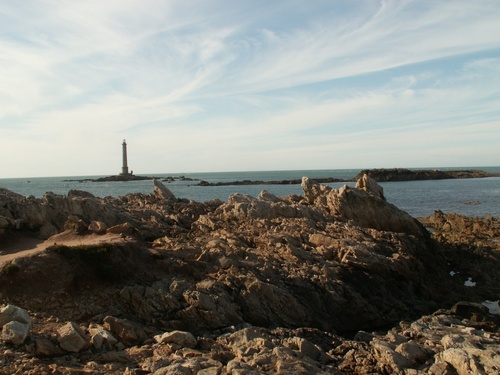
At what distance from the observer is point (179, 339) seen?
13.5 m

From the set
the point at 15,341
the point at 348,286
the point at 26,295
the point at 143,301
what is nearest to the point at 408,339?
the point at 348,286

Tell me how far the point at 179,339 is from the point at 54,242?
32.0 ft

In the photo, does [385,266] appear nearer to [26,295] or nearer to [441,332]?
[441,332]

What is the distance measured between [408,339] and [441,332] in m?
1.47

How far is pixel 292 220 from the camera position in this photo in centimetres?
2611

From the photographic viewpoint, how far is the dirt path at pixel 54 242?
1939 centimetres

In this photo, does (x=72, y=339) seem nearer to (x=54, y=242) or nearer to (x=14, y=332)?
(x=14, y=332)

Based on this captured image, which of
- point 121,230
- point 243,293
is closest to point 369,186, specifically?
point 243,293

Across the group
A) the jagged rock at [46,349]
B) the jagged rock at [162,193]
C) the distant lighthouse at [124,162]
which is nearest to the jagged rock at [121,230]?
the jagged rock at [46,349]

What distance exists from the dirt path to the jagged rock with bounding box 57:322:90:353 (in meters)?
6.21

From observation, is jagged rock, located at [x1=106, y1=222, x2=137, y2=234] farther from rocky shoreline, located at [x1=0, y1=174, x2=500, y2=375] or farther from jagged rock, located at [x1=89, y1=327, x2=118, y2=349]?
jagged rock, located at [x1=89, y1=327, x2=118, y2=349]

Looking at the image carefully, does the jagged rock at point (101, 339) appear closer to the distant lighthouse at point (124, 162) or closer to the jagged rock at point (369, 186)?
the jagged rock at point (369, 186)

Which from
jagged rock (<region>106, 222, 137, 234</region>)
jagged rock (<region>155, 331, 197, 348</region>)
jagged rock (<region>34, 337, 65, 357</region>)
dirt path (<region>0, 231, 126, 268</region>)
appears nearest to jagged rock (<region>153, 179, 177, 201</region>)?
jagged rock (<region>106, 222, 137, 234</region>)

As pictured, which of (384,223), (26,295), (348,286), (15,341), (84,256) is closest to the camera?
(15,341)
